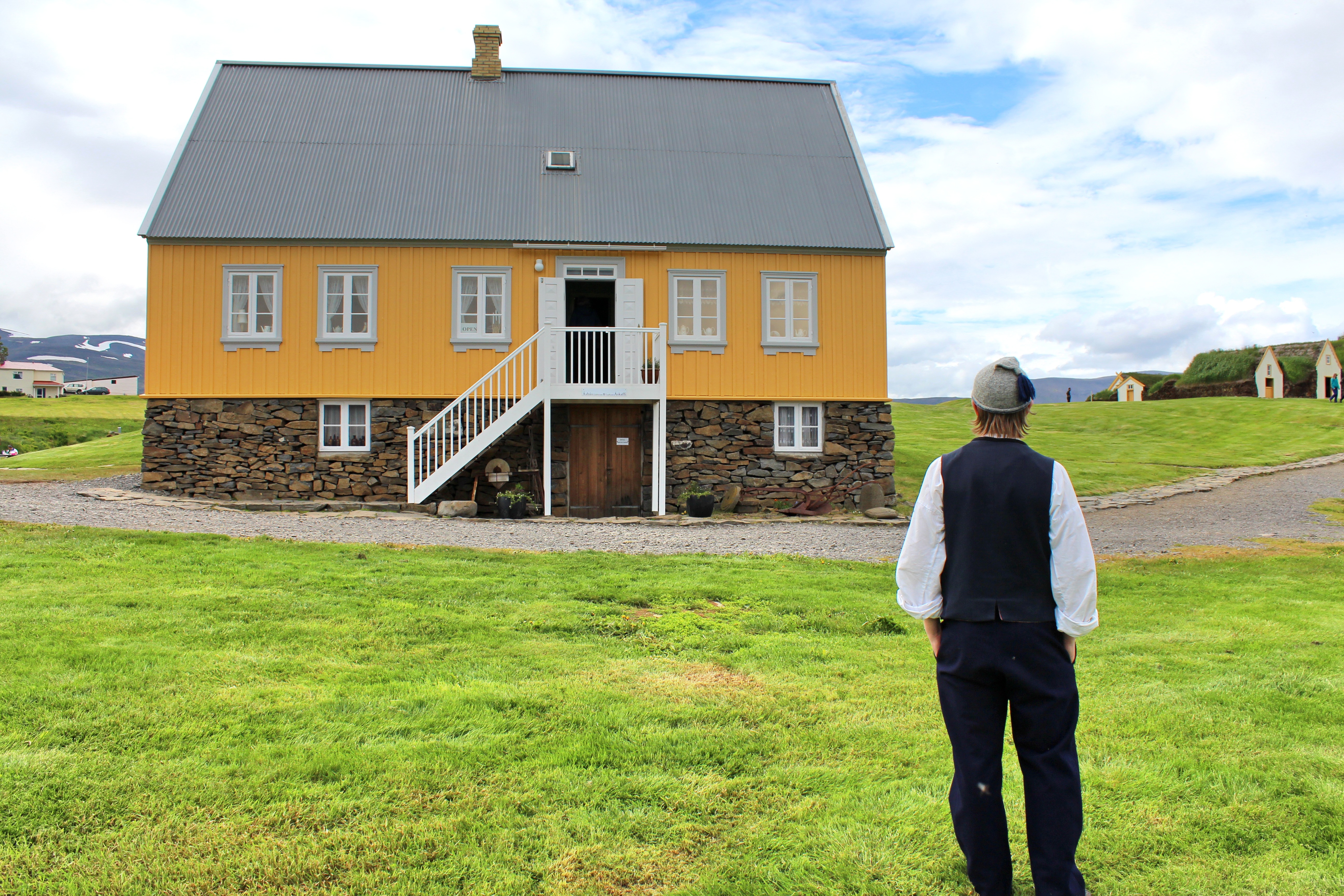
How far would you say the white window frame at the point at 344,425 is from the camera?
1642 centimetres

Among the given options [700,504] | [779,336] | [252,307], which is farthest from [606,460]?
[252,307]

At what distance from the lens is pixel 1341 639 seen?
6.54 metres

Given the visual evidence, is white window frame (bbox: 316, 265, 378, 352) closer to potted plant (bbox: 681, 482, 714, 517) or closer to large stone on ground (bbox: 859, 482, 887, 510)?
potted plant (bbox: 681, 482, 714, 517)

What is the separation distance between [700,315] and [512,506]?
4.98 m

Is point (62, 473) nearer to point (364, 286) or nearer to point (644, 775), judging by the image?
point (364, 286)

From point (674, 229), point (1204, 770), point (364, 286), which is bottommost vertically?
point (1204, 770)

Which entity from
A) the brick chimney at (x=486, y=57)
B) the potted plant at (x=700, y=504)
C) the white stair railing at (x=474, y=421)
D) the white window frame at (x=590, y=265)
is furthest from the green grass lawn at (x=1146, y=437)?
the brick chimney at (x=486, y=57)

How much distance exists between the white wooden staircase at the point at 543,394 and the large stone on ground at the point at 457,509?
352 millimetres

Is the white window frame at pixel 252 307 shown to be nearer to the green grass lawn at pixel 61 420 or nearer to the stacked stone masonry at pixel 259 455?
the stacked stone masonry at pixel 259 455

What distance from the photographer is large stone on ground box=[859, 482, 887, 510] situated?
659 inches

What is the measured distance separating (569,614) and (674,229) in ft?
37.2

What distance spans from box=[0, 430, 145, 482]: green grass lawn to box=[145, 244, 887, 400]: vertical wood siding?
2026 mm

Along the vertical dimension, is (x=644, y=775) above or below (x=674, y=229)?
below

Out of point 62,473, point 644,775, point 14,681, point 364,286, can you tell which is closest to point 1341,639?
point 644,775
